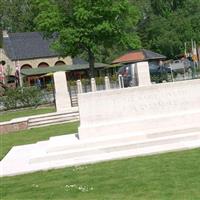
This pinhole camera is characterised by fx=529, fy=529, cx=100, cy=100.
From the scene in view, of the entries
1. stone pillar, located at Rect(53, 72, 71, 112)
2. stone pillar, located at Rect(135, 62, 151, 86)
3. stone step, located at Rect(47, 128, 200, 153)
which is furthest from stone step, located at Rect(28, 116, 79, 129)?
stone step, located at Rect(47, 128, 200, 153)

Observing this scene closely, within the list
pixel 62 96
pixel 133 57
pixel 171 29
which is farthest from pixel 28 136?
pixel 171 29

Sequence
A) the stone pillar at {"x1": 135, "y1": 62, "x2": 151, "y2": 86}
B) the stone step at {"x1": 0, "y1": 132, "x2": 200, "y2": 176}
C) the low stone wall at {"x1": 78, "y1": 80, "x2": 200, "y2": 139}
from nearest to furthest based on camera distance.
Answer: the stone step at {"x1": 0, "y1": 132, "x2": 200, "y2": 176} < the low stone wall at {"x1": 78, "y1": 80, "x2": 200, "y2": 139} < the stone pillar at {"x1": 135, "y1": 62, "x2": 151, "y2": 86}

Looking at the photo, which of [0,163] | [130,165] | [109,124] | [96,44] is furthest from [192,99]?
[96,44]

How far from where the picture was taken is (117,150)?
11625 millimetres

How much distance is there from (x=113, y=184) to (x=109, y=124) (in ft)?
13.9

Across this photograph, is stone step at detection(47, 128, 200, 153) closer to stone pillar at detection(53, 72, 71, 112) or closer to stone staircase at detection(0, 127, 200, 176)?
stone staircase at detection(0, 127, 200, 176)

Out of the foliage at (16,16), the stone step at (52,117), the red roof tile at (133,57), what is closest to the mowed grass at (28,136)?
the stone step at (52,117)

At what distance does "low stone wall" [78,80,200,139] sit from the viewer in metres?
12.6

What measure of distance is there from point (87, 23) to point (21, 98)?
1141 centimetres

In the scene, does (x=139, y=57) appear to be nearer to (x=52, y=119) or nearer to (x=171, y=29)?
(x=171, y=29)

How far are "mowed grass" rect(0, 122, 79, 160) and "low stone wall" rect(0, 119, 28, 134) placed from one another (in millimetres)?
623

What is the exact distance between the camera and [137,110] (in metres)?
12.8

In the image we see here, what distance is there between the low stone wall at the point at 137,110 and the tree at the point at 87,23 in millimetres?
28491

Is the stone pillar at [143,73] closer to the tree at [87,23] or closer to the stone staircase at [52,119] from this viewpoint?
the stone staircase at [52,119]
